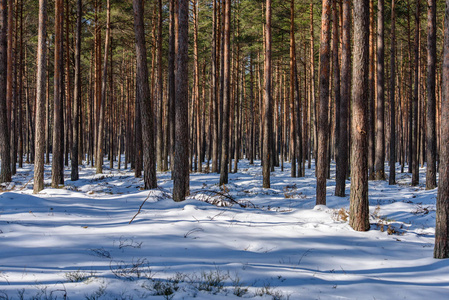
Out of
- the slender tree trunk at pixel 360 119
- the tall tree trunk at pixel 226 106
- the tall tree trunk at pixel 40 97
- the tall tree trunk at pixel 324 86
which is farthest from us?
the tall tree trunk at pixel 226 106

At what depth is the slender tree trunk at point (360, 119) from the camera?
648 cm

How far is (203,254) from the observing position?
4.71 metres

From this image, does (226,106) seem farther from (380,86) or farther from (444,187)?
(444,187)

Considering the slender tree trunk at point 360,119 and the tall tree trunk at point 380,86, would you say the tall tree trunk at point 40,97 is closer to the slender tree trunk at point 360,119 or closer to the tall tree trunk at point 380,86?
the slender tree trunk at point 360,119

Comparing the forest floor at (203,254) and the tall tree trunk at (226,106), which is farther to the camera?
the tall tree trunk at (226,106)

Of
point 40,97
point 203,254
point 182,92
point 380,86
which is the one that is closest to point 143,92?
point 182,92

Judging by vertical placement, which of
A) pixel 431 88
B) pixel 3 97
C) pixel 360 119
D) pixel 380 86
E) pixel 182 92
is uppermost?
pixel 380 86

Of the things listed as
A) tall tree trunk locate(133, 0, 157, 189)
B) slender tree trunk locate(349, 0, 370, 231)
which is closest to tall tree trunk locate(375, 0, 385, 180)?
slender tree trunk locate(349, 0, 370, 231)

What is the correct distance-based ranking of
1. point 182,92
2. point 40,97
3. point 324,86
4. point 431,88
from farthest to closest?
point 431,88
point 40,97
point 324,86
point 182,92

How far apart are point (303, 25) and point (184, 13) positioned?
17.6m

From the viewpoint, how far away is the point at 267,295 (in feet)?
11.4

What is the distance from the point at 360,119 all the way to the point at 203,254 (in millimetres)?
4228

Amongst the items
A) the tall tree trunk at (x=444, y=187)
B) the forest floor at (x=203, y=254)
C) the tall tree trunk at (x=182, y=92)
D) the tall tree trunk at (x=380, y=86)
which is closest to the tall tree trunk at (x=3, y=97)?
the forest floor at (x=203, y=254)

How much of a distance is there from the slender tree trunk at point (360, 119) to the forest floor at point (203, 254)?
21.2 inches
